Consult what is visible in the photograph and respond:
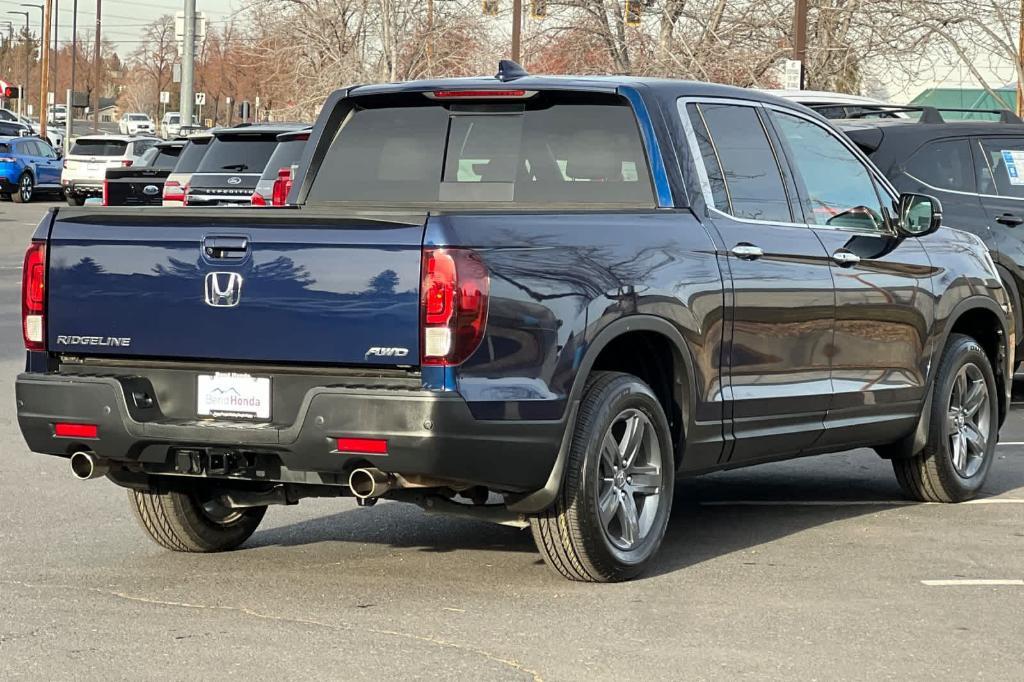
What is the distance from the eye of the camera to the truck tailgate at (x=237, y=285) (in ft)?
19.6

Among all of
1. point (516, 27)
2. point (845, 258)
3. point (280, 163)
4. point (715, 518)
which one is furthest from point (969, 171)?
point (516, 27)

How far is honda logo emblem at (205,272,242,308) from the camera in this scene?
20.4 feet

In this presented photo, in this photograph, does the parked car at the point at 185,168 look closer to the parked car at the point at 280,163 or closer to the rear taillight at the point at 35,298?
the parked car at the point at 280,163

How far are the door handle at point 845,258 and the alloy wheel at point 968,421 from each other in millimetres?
1174

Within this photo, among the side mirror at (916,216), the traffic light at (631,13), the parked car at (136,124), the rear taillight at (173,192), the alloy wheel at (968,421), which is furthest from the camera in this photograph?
the parked car at (136,124)

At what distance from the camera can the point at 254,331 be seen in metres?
6.19

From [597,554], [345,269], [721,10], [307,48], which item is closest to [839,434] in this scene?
[597,554]

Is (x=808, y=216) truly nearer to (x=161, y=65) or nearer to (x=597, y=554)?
(x=597, y=554)

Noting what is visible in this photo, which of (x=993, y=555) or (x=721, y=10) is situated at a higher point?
(x=721, y=10)

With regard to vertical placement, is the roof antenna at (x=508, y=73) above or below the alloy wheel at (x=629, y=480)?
above

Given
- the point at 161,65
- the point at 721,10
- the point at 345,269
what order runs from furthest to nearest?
the point at 161,65 → the point at 721,10 → the point at 345,269

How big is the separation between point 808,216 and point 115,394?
10.2ft

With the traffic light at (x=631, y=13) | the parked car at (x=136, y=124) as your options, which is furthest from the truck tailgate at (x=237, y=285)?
the parked car at (x=136, y=124)

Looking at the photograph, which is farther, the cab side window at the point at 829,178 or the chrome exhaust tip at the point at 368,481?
the cab side window at the point at 829,178
